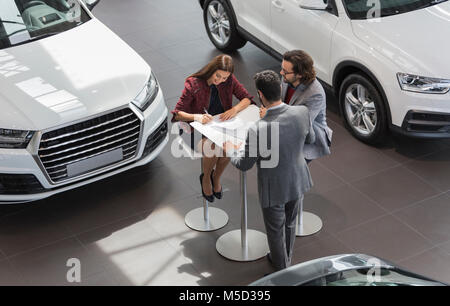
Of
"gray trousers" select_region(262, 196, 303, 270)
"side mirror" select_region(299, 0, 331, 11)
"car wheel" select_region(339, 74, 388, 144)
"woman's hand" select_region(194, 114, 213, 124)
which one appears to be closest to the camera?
"gray trousers" select_region(262, 196, 303, 270)

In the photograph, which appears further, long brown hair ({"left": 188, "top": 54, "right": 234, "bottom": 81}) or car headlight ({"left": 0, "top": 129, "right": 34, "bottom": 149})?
car headlight ({"left": 0, "top": 129, "right": 34, "bottom": 149})

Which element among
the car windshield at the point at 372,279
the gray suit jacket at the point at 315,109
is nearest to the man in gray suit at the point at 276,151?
the gray suit jacket at the point at 315,109

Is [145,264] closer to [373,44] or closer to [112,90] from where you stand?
[112,90]

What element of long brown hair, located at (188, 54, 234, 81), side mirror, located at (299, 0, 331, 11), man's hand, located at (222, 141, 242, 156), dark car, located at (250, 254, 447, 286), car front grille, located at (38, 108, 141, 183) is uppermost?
long brown hair, located at (188, 54, 234, 81)

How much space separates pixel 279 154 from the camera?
14.9 ft

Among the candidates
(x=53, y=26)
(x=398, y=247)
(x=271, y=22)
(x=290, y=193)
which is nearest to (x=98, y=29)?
(x=53, y=26)

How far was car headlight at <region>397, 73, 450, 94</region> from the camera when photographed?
6.20m

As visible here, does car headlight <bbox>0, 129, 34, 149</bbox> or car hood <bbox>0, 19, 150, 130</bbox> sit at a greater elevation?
car hood <bbox>0, 19, 150, 130</bbox>

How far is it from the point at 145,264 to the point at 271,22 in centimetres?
340

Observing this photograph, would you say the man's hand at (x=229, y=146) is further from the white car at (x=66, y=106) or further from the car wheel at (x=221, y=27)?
the car wheel at (x=221, y=27)

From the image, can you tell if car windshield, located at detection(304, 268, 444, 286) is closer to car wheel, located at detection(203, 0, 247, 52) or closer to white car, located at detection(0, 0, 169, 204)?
white car, located at detection(0, 0, 169, 204)

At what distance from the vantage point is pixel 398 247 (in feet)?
18.0

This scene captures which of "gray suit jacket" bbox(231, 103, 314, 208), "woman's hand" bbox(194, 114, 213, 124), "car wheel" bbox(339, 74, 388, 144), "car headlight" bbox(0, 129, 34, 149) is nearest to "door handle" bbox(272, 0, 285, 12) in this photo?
→ "car wheel" bbox(339, 74, 388, 144)

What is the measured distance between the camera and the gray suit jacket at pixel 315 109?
199 inches
